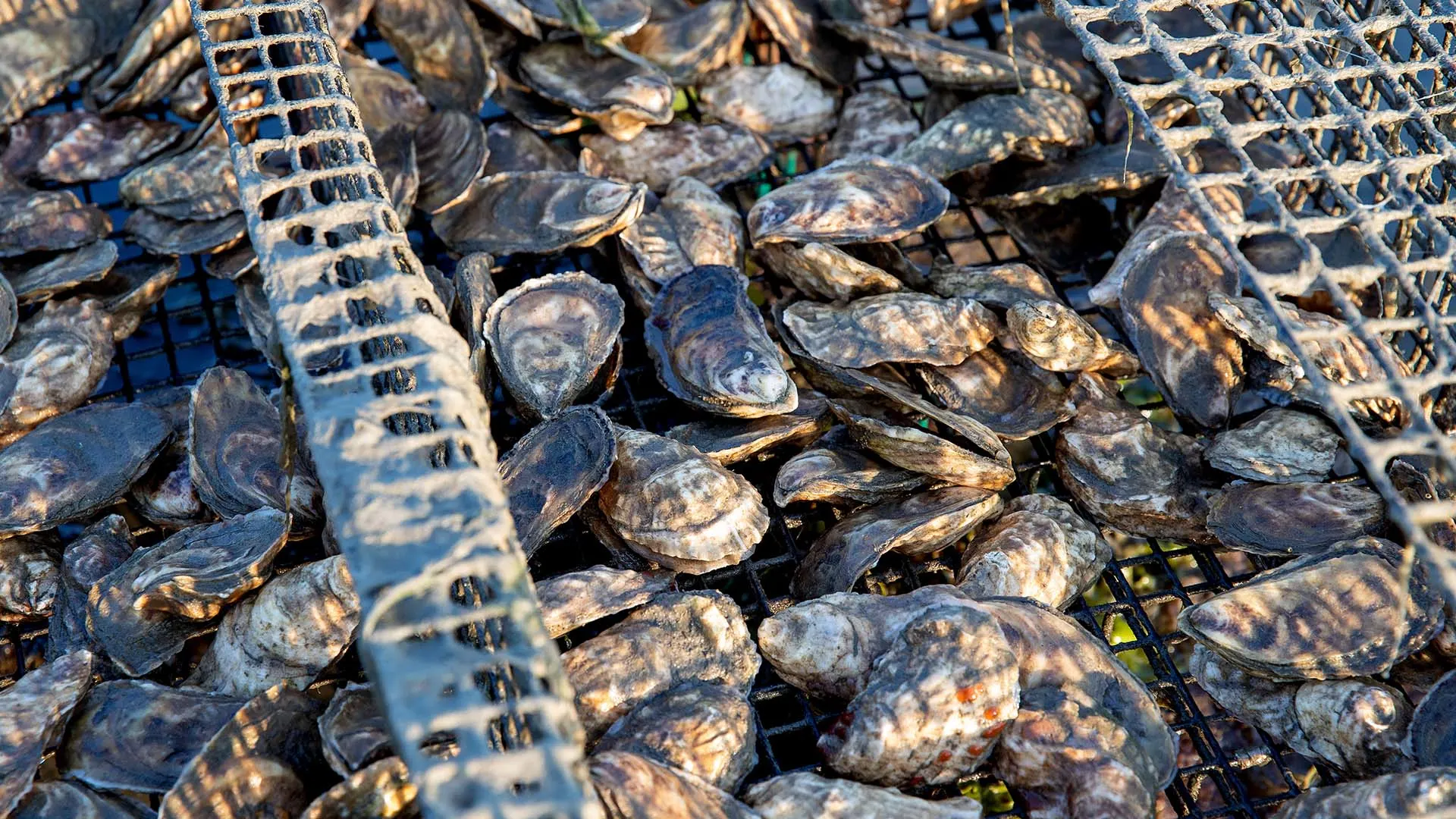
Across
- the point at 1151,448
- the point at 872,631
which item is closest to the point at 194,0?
the point at 872,631

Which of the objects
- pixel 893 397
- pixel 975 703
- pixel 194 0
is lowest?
pixel 975 703

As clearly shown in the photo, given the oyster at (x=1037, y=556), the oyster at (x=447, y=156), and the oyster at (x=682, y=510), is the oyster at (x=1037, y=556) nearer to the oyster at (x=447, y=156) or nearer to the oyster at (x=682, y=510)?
the oyster at (x=682, y=510)

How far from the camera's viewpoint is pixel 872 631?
1752 millimetres

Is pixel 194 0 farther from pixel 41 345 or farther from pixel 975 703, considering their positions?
pixel 975 703

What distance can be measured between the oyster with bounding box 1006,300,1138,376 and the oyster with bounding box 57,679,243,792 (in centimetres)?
143

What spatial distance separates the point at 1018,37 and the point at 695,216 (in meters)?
1.02

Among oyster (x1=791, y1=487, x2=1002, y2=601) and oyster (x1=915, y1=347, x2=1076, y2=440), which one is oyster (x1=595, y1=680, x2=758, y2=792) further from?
oyster (x1=915, y1=347, x2=1076, y2=440)

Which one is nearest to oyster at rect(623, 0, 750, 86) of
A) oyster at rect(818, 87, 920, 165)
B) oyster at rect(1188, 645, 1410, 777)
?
oyster at rect(818, 87, 920, 165)

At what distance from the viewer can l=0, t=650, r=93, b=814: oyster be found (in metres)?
1.56

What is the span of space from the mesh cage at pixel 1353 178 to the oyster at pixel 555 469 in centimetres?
97

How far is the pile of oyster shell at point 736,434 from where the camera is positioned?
1630 mm

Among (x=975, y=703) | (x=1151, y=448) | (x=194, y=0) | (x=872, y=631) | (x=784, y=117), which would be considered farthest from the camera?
(x=784, y=117)

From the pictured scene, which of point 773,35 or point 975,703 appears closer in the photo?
point 975,703

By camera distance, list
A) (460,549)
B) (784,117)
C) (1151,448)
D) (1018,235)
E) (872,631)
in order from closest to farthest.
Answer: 1. (460,549)
2. (872,631)
3. (1151,448)
4. (1018,235)
5. (784,117)
